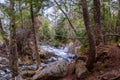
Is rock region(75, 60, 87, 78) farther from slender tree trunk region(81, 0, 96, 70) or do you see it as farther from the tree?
the tree

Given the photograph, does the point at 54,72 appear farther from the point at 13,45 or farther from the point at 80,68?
the point at 13,45

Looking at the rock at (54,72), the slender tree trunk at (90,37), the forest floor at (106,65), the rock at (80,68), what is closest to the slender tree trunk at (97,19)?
the forest floor at (106,65)

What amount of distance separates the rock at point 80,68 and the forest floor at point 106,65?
166 millimetres

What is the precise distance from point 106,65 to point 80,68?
79cm

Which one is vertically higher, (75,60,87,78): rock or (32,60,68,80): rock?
(75,60,87,78): rock

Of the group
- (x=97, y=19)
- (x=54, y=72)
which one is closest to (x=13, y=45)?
(x=54, y=72)

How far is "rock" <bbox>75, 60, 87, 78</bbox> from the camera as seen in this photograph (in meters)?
6.97

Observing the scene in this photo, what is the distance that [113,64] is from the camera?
7.00 metres

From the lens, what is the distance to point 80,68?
23.4 feet

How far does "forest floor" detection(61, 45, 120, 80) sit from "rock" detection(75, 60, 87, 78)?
166 mm

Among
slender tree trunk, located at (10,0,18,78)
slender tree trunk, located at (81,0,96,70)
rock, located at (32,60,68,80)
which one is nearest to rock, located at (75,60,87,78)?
slender tree trunk, located at (81,0,96,70)

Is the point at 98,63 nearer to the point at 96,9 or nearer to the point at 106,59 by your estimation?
the point at 106,59

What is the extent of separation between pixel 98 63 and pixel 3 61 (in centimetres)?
1081

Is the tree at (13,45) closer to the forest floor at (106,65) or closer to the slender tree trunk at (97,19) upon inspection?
the forest floor at (106,65)
